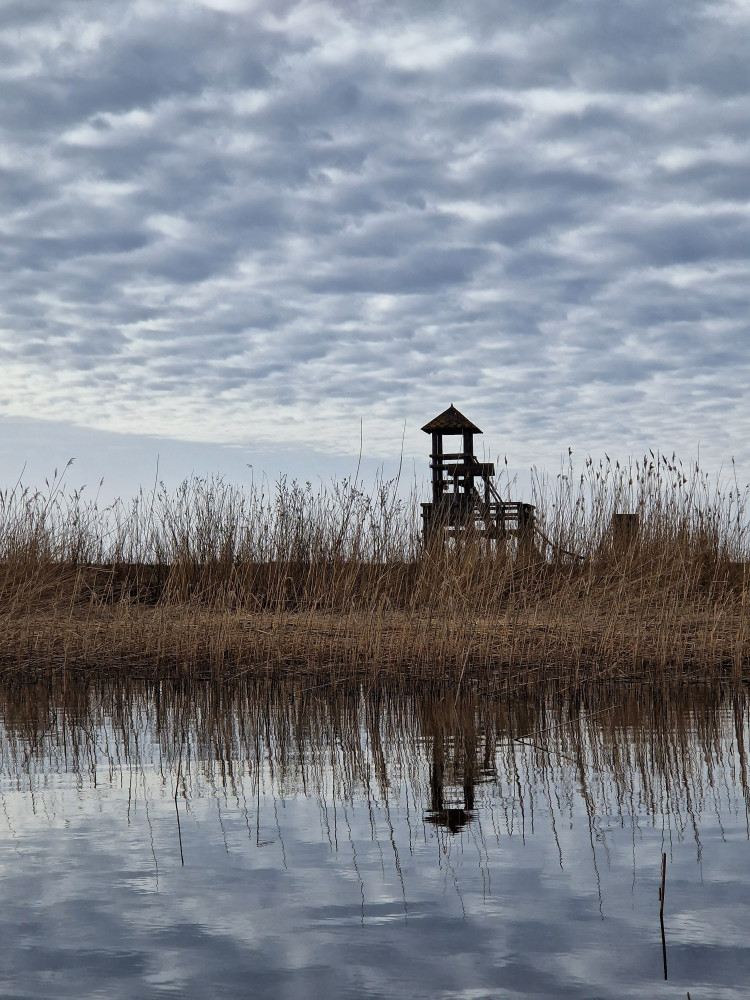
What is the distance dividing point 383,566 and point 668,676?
3.38 metres

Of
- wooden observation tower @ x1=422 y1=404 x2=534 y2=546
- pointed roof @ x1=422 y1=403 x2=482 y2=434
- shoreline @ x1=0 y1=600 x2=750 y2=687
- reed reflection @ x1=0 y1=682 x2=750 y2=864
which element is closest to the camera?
reed reflection @ x1=0 y1=682 x2=750 y2=864

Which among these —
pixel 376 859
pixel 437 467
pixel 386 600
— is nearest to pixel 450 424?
pixel 437 467

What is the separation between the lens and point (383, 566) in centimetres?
955

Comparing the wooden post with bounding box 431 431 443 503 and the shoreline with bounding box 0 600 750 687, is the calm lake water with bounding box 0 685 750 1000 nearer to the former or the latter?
the shoreline with bounding box 0 600 750 687

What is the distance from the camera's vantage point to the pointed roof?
13648 millimetres

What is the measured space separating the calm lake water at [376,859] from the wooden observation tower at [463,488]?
538cm

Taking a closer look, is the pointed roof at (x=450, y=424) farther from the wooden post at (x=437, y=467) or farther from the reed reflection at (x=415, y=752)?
the reed reflection at (x=415, y=752)

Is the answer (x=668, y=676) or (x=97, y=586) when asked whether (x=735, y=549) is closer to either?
(x=668, y=676)

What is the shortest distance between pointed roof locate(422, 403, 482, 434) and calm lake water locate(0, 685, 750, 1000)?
8689mm

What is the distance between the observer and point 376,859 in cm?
280

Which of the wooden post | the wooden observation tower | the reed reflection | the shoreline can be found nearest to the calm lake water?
the reed reflection

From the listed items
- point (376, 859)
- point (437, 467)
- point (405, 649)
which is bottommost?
point (376, 859)

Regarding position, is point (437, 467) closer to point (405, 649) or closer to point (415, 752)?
point (405, 649)

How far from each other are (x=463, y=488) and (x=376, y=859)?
10480 mm
